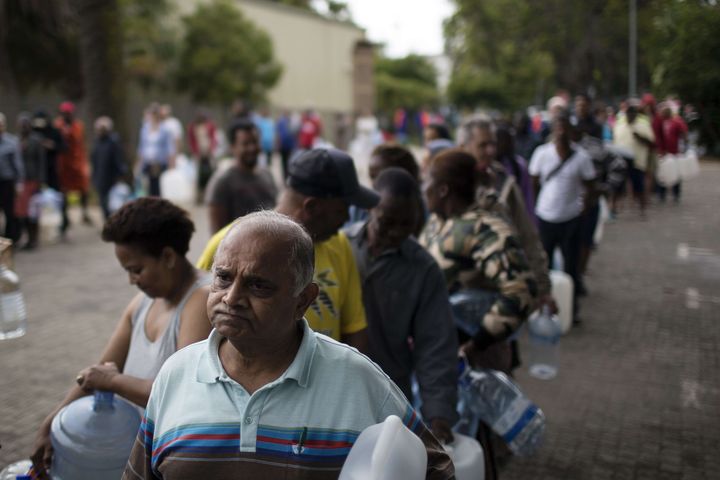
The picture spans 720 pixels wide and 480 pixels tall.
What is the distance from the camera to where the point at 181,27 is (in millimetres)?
28219

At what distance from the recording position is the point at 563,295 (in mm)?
6664

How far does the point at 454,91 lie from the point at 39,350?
41.9 metres

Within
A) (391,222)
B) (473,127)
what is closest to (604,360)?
(473,127)

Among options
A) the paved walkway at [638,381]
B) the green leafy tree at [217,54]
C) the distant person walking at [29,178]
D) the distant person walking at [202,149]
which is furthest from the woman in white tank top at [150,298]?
the green leafy tree at [217,54]

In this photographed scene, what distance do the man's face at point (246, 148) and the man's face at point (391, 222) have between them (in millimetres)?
2751

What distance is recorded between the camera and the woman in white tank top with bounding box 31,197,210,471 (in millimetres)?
2488

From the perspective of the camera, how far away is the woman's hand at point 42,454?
258 centimetres

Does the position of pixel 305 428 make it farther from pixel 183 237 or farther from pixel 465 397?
pixel 465 397

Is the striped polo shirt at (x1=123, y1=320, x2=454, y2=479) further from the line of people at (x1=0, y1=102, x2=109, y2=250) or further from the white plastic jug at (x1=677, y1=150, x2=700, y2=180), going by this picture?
the white plastic jug at (x1=677, y1=150, x2=700, y2=180)

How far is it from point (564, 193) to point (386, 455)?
576 centimetres

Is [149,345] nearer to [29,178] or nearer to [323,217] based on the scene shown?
[323,217]

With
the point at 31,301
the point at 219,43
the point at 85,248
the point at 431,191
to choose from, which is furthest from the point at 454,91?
the point at 431,191

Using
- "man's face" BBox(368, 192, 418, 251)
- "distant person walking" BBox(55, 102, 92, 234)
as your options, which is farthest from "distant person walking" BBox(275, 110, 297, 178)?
"man's face" BBox(368, 192, 418, 251)

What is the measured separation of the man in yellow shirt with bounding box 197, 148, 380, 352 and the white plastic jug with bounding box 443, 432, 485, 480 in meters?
0.57
